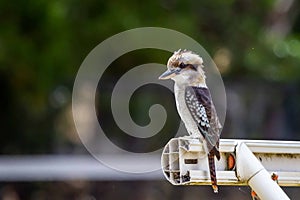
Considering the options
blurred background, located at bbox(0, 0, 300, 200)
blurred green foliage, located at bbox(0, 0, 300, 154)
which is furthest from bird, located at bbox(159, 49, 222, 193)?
blurred green foliage, located at bbox(0, 0, 300, 154)

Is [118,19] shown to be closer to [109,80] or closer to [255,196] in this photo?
[109,80]

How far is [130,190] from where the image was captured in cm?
600

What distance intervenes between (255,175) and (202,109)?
8.3 inches

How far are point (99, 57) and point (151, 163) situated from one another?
848 millimetres

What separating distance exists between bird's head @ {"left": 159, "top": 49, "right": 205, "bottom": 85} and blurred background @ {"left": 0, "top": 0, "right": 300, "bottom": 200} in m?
3.54

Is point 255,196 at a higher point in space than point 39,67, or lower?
lower

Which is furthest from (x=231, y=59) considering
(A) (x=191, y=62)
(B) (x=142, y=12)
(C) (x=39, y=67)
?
(A) (x=191, y=62)

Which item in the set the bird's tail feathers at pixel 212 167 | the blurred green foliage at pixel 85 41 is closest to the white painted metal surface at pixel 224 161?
the bird's tail feathers at pixel 212 167

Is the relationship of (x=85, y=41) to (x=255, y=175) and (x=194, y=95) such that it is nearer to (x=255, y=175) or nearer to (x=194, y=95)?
(x=194, y=95)

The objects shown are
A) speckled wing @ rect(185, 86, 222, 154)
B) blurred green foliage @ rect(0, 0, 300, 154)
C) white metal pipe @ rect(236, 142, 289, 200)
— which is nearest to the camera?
white metal pipe @ rect(236, 142, 289, 200)

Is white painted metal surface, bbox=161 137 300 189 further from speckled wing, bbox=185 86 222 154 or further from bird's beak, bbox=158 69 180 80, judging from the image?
bird's beak, bbox=158 69 180 80

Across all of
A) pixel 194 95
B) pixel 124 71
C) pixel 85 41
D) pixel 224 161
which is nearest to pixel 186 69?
pixel 194 95

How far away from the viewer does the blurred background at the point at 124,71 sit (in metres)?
5.51

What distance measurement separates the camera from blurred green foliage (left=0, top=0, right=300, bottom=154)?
5477 millimetres
